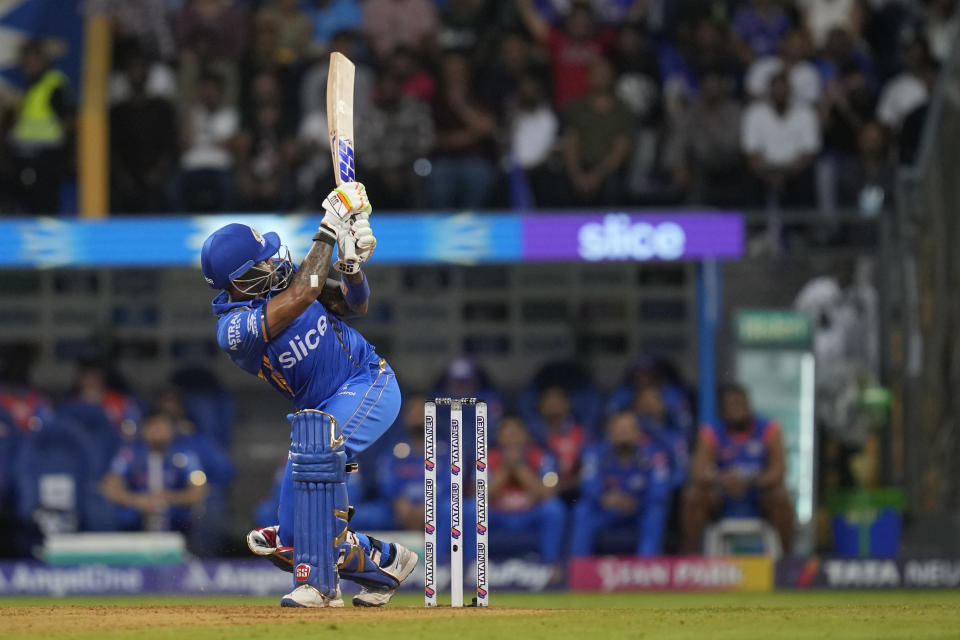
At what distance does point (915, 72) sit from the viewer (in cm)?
1486

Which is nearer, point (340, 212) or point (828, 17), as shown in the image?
point (340, 212)

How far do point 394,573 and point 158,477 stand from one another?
5998mm

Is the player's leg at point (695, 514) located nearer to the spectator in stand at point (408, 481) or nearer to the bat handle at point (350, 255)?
the spectator in stand at point (408, 481)

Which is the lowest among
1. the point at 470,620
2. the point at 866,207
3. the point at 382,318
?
the point at 470,620

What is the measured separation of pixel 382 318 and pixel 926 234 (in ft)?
15.9

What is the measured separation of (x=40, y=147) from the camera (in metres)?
14.5

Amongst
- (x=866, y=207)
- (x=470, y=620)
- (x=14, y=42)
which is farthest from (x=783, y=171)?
(x=470, y=620)

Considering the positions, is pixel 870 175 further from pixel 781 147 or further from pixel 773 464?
pixel 773 464

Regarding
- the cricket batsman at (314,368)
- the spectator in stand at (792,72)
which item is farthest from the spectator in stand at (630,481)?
the cricket batsman at (314,368)

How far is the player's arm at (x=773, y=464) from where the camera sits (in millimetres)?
13188

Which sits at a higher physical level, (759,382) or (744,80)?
(744,80)

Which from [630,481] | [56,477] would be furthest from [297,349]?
[56,477]

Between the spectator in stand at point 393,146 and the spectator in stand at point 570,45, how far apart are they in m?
1.29

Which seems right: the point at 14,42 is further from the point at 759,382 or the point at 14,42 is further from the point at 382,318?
the point at 759,382
